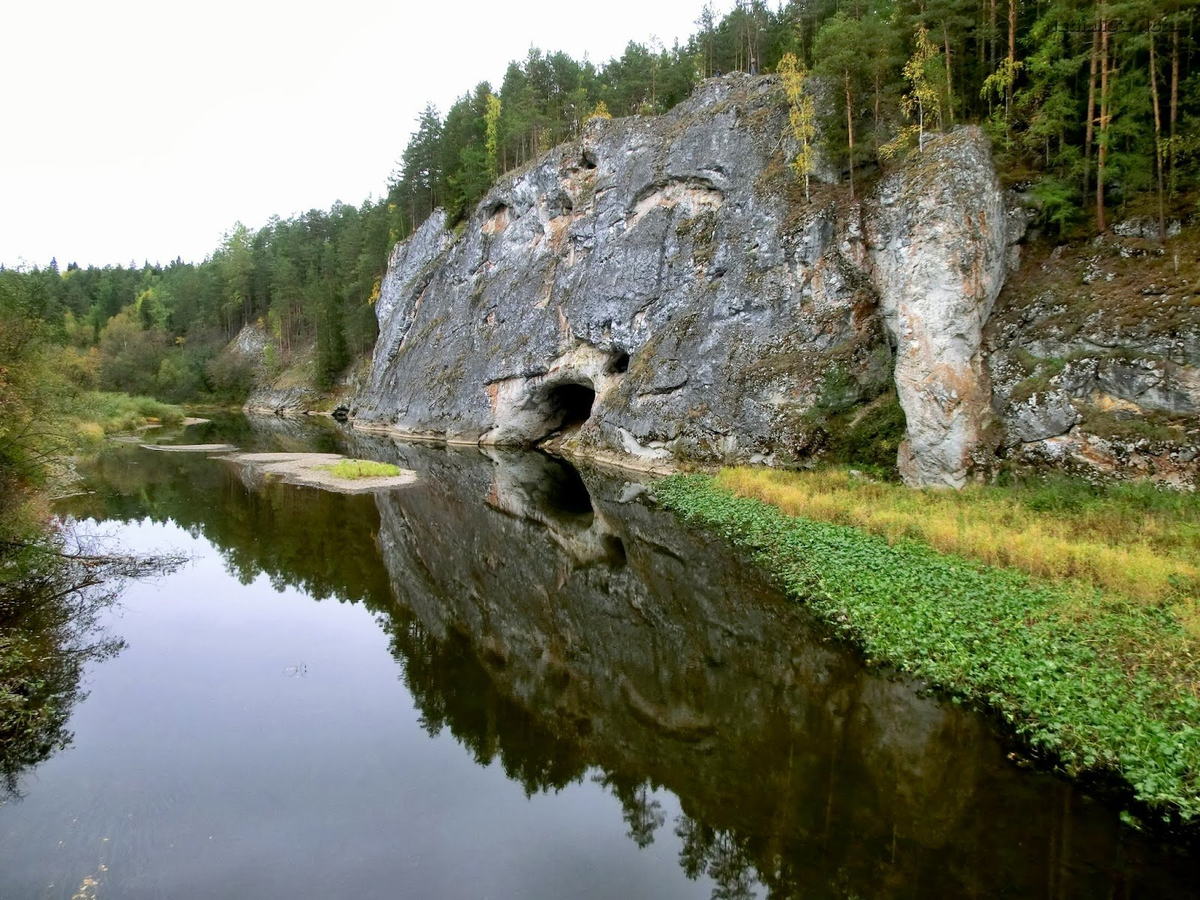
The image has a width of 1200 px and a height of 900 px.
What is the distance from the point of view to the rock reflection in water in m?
6.51

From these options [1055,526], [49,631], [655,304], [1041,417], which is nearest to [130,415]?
[655,304]

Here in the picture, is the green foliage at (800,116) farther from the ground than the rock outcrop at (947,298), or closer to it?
farther from the ground

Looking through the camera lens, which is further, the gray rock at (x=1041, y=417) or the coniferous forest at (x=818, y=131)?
the coniferous forest at (x=818, y=131)

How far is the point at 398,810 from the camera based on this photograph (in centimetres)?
773

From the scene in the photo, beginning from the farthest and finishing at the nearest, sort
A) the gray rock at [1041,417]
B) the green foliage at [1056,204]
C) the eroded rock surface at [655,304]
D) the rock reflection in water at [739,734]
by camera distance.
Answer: the eroded rock surface at [655,304], the green foliage at [1056,204], the gray rock at [1041,417], the rock reflection in water at [739,734]

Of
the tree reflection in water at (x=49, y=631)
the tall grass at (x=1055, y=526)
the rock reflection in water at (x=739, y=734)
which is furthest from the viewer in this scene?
the tall grass at (x=1055, y=526)

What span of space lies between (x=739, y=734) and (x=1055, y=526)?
30.7 ft

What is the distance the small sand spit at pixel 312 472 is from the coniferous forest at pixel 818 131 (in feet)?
31.5

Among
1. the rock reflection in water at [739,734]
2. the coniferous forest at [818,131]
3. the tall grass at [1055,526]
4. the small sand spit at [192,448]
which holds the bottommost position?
the rock reflection in water at [739,734]

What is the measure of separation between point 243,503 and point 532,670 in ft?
64.9

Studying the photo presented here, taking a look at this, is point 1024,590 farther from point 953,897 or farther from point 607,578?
point 607,578

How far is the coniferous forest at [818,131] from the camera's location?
18.6 m

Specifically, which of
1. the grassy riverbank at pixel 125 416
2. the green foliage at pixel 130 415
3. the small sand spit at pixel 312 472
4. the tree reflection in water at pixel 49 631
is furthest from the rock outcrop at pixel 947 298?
the green foliage at pixel 130 415

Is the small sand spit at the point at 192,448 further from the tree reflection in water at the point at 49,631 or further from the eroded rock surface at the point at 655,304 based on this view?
the tree reflection in water at the point at 49,631
